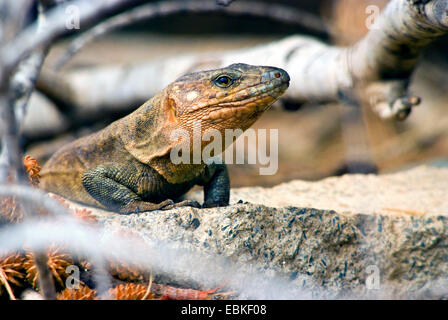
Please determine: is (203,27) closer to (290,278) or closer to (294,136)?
(294,136)

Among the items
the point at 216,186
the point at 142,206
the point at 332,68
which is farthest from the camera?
the point at 332,68

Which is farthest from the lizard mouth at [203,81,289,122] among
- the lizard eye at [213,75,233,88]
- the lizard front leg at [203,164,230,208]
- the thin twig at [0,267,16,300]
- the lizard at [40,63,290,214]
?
the thin twig at [0,267,16,300]

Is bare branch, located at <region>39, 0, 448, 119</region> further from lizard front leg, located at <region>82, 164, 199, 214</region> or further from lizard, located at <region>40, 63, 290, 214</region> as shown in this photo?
lizard front leg, located at <region>82, 164, 199, 214</region>

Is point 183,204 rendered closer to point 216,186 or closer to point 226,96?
point 216,186

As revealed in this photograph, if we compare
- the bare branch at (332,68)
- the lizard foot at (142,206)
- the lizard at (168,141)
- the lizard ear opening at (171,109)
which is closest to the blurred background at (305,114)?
the bare branch at (332,68)

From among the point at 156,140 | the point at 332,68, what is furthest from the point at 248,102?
the point at 332,68
